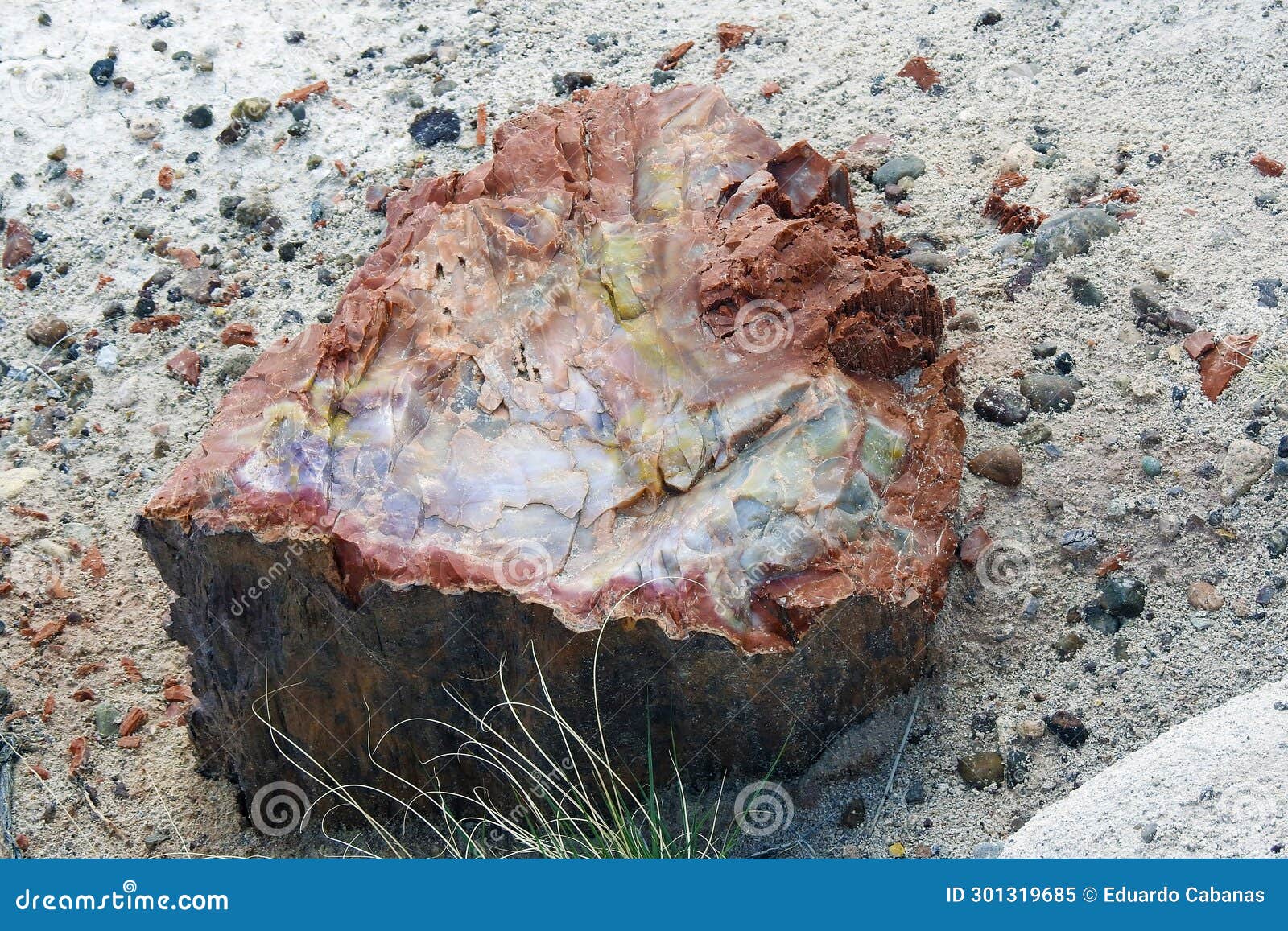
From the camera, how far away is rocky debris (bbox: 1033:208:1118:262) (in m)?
4.99

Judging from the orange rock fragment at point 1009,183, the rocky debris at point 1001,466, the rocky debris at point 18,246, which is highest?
the rocky debris at point 18,246

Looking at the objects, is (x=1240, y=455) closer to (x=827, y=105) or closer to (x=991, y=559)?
(x=991, y=559)

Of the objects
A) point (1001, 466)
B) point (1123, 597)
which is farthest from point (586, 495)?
point (1123, 597)

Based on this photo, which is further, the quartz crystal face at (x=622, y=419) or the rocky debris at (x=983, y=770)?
the rocky debris at (x=983, y=770)

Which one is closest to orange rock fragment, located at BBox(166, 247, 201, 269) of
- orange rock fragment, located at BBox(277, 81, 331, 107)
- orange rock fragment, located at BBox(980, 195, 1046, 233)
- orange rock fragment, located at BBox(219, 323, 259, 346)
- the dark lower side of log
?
orange rock fragment, located at BBox(219, 323, 259, 346)

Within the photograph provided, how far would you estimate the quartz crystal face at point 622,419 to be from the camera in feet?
11.8

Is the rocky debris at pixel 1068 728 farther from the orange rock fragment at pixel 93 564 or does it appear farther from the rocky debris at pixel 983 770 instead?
the orange rock fragment at pixel 93 564

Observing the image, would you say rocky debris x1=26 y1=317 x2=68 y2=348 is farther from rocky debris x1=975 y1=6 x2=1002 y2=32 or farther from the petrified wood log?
rocky debris x1=975 y1=6 x2=1002 y2=32

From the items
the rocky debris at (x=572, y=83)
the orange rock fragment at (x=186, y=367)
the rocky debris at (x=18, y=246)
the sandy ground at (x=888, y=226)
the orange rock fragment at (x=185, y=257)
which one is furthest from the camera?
the rocky debris at (x=572, y=83)

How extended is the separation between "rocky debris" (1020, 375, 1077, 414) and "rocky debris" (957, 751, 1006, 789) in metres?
1.21

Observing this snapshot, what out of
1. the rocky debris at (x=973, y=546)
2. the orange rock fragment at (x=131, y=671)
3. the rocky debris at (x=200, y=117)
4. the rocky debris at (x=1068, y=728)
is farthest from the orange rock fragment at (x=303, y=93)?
the rocky debris at (x=1068, y=728)

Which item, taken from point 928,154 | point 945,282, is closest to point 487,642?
point 945,282

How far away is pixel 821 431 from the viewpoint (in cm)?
376

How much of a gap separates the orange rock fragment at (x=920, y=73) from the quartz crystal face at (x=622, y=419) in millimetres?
1653
